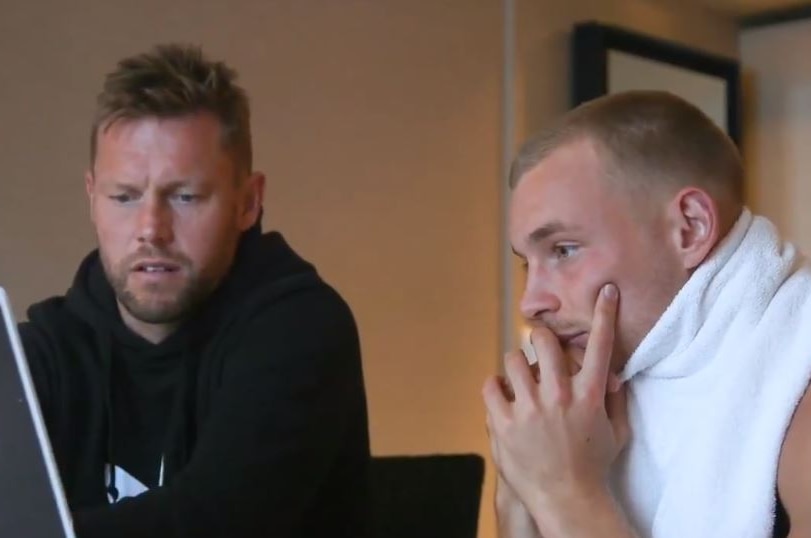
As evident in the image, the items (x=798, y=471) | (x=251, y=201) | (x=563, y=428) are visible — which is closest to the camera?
(x=798, y=471)

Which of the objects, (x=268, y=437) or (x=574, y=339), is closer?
(x=574, y=339)

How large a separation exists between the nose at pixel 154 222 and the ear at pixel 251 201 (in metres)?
0.13

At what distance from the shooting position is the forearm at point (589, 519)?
39.9 inches

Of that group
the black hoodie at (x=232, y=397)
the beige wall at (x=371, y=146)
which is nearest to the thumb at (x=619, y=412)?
the black hoodie at (x=232, y=397)

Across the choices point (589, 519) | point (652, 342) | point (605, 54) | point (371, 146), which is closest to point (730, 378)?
point (652, 342)

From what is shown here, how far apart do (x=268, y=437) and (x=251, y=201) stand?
1.20 ft

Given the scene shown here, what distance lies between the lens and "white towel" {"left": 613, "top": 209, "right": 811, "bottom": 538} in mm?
975

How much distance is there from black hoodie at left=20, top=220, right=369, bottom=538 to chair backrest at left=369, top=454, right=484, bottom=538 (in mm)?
105

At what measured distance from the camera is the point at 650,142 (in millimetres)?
1078

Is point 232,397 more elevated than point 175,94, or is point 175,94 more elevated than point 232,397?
point 175,94

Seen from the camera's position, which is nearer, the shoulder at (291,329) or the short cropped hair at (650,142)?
the short cropped hair at (650,142)

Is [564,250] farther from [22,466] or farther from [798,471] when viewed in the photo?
[22,466]

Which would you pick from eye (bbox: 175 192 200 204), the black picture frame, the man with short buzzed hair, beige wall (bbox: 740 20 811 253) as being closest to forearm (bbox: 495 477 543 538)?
the man with short buzzed hair

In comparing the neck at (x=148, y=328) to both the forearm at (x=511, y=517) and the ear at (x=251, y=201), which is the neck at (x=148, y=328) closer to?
the ear at (x=251, y=201)
